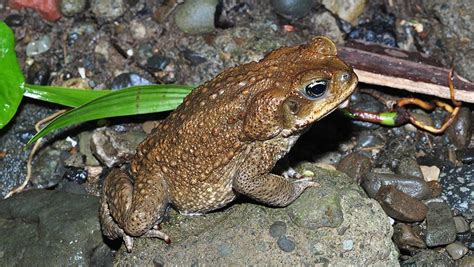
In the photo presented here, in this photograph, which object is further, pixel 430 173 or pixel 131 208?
pixel 430 173

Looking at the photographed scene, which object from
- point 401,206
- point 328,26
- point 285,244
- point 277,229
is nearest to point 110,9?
point 328,26

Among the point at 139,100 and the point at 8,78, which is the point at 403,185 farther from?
the point at 8,78

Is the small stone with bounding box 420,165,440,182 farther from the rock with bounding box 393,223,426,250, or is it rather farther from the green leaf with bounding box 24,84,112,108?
the green leaf with bounding box 24,84,112,108

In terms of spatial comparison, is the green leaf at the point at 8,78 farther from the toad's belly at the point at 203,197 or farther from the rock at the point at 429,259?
the rock at the point at 429,259

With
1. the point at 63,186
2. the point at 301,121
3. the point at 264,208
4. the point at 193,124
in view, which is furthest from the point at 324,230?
the point at 63,186

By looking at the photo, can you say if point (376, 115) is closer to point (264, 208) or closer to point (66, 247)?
point (264, 208)
